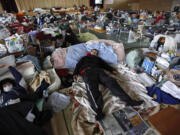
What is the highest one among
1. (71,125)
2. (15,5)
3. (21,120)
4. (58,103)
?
(15,5)

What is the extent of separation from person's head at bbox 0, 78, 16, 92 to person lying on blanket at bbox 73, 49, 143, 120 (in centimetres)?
97

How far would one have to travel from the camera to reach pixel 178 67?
6.53 ft

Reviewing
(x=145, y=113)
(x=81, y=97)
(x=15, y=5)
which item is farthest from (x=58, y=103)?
(x=15, y=5)

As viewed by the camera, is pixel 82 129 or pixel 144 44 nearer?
pixel 82 129

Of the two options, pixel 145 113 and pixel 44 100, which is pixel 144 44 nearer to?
pixel 145 113

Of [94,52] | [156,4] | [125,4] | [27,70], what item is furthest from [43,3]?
[156,4]

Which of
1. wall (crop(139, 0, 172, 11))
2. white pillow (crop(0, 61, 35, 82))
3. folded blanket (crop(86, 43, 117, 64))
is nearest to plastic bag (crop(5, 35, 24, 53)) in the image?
white pillow (crop(0, 61, 35, 82))

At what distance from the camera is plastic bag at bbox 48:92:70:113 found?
1.58 meters

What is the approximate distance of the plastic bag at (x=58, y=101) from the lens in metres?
1.58

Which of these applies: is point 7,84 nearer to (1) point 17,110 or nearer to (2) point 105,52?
(1) point 17,110

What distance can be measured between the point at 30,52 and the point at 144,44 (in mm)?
3454

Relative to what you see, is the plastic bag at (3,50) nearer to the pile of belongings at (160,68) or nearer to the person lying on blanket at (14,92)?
the person lying on blanket at (14,92)

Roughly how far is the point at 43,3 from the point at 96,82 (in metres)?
9.97

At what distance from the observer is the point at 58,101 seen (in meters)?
1.64
